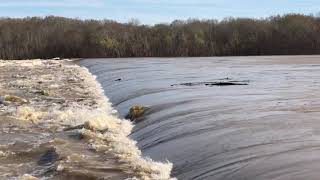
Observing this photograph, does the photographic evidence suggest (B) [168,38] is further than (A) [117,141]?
Yes

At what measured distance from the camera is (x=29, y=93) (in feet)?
89.8

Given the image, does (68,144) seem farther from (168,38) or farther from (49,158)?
(168,38)

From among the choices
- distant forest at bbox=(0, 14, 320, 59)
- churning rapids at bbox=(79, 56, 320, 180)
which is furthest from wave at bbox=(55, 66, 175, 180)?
distant forest at bbox=(0, 14, 320, 59)

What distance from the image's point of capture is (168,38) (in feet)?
320

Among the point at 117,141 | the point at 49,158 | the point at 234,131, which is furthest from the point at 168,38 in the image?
the point at 49,158

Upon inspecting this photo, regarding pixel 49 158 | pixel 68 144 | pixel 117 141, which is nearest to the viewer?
pixel 49 158

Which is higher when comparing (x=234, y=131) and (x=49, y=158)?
(x=234, y=131)

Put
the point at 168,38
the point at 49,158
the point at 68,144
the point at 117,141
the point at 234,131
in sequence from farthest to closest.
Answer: the point at 168,38 < the point at 117,141 < the point at 68,144 < the point at 234,131 < the point at 49,158

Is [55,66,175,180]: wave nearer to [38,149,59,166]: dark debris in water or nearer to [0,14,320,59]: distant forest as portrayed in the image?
[38,149,59,166]: dark debris in water

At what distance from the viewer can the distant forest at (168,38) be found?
88.9 metres

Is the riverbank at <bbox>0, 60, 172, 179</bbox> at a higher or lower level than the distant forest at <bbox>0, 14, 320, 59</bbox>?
lower

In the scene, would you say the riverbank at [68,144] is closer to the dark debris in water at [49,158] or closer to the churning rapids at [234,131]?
the dark debris in water at [49,158]

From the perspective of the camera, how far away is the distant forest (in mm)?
88875

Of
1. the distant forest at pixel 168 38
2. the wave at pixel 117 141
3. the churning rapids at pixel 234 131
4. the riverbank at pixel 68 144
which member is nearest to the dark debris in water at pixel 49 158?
the riverbank at pixel 68 144
